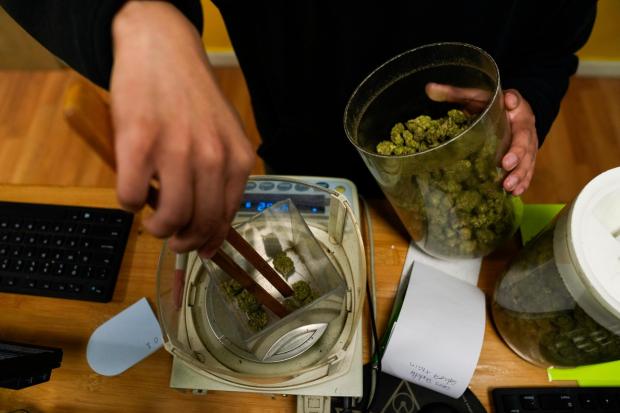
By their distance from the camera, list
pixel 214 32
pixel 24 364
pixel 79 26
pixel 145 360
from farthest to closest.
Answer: pixel 214 32
pixel 145 360
pixel 24 364
pixel 79 26

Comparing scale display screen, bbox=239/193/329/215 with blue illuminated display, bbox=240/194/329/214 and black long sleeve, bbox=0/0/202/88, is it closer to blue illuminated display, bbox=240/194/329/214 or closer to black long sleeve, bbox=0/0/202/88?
blue illuminated display, bbox=240/194/329/214

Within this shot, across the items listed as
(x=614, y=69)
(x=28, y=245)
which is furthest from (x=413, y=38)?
(x=614, y=69)

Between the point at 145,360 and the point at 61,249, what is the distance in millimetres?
206

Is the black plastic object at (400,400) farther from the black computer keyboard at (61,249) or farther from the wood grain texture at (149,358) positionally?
the black computer keyboard at (61,249)

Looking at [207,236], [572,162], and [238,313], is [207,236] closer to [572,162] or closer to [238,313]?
[238,313]

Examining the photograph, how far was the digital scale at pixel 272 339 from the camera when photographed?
427 mm

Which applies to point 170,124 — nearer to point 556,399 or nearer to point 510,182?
point 510,182

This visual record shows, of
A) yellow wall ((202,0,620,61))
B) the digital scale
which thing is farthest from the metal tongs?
yellow wall ((202,0,620,61))

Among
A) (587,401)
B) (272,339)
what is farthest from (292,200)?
(587,401)

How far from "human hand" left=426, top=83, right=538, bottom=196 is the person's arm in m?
0.28

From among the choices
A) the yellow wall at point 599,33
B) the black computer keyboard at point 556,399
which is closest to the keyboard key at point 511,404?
the black computer keyboard at point 556,399

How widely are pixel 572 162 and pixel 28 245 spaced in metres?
1.40

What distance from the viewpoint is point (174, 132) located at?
257mm

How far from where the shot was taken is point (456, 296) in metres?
0.51
